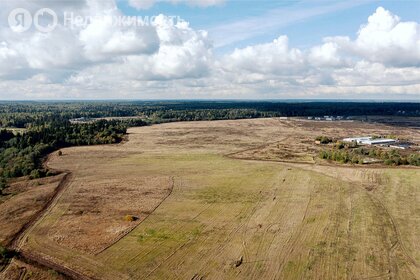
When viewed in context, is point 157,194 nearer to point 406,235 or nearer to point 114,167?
point 114,167

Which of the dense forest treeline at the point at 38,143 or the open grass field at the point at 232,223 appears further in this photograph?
the dense forest treeline at the point at 38,143

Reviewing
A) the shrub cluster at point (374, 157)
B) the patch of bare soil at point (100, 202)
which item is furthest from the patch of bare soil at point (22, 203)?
the shrub cluster at point (374, 157)

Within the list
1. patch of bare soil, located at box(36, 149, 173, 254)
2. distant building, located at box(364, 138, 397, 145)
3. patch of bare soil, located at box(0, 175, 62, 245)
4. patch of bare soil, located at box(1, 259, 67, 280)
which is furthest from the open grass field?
distant building, located at box(364, 138, 397, 145)

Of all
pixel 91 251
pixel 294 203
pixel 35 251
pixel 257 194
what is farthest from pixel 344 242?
pixel 35 251

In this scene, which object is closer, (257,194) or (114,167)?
(257,194)

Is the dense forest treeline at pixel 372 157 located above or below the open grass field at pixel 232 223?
above

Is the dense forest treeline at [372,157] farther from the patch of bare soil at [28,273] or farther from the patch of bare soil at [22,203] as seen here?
the patch of bare soil at [28,273]

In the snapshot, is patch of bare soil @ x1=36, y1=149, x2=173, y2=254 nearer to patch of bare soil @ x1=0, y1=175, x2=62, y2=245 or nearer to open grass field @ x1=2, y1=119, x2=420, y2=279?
open grass field @ x1=2, y1=119, x2=420, y2=279

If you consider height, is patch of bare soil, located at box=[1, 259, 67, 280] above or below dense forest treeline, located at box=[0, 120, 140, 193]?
below
